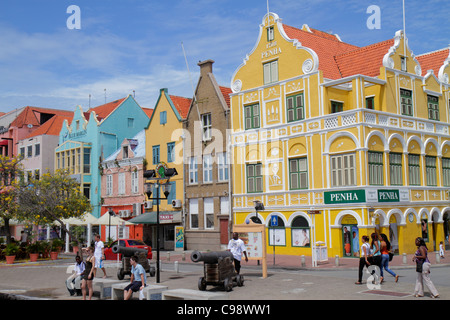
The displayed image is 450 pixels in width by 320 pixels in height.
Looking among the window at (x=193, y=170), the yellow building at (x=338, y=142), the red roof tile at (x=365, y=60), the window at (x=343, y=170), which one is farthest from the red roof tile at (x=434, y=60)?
the window at (x=193, y=170)

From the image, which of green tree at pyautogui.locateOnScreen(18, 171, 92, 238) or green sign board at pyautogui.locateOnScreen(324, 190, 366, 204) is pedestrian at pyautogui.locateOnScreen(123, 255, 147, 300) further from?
green tree at pyautogui.locateOnScreen(18, 171, 92, 238)

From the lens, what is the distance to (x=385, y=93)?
102 feet

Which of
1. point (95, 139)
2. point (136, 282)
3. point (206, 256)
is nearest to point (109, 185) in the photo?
point (95, 139)

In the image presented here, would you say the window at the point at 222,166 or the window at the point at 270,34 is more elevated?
the window at the point at 270,34

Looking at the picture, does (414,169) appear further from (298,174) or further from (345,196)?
(298,174)

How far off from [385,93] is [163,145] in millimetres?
18820

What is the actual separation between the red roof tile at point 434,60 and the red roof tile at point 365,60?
5787mm

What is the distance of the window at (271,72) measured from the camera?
34.3m

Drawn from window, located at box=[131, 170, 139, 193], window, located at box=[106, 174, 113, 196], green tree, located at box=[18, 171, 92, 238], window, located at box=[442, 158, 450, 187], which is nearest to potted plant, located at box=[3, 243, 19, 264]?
green tree, located at box=[18, 171, 92, 238]

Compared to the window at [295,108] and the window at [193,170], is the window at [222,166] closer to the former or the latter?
the window at [193,170]

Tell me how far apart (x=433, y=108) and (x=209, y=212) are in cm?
1765

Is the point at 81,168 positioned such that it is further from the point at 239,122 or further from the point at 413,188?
the point at 413,188

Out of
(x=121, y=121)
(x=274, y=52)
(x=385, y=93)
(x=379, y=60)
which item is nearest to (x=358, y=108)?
(x=385, y=93)

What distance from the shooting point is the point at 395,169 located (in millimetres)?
31141
